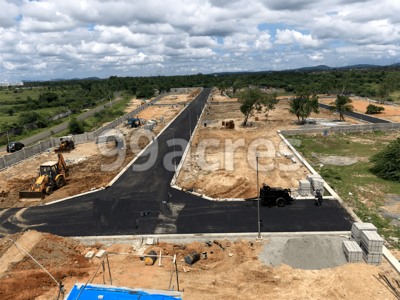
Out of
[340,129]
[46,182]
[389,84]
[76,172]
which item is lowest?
[76,172]

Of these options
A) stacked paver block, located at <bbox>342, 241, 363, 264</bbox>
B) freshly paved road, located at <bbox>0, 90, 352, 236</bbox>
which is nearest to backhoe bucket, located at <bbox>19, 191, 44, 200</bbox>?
freshly paved road, located at <bbox>0, 90, 352, 236</bbox>

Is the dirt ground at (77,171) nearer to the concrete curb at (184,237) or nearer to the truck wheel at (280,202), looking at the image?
the concrete curb at (184,237)

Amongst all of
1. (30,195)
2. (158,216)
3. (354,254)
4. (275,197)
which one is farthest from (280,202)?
(30,195)

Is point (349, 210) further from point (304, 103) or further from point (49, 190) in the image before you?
point (304, 103)

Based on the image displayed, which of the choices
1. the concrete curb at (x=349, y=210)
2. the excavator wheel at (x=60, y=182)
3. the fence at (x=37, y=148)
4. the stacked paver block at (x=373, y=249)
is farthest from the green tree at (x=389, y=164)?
the fence at (x=37, y=148)

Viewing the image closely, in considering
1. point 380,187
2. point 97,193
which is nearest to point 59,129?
point 97,193

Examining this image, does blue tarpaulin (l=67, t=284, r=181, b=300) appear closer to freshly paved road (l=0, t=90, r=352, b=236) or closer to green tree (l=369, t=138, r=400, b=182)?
freshly paved road (l=0, t=90, r=352, b=236)
